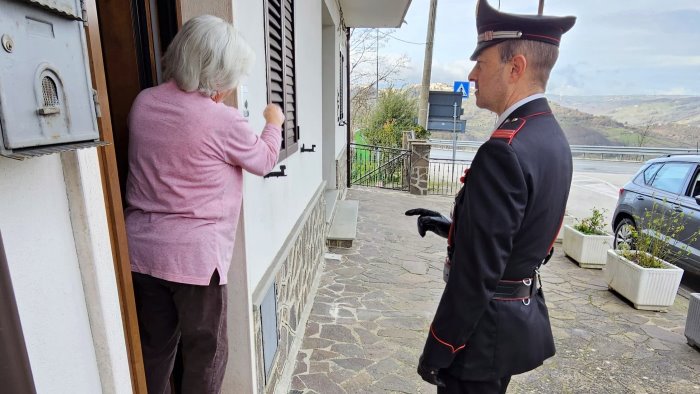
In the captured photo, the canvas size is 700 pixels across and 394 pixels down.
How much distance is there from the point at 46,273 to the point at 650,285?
17.0 feet

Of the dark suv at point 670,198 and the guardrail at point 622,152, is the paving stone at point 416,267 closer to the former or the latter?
the dark suv at point 670,198

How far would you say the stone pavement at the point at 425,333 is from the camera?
2.90 meters

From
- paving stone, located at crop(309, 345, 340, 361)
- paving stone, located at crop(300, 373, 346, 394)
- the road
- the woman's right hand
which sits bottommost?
the road

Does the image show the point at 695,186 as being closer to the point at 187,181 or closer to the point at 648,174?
the point at 648,174

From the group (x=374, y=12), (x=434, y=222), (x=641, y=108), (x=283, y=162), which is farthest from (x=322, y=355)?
(x=641, y=108)

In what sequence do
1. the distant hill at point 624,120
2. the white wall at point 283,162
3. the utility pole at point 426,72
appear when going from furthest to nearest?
the distant hill at point 624,120 < the utility pole at point 426,72 < the white wall at point 283,162

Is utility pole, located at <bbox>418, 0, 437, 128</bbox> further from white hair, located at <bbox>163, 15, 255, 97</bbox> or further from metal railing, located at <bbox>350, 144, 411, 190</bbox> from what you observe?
white hair, located at <bbox>163, 15, 255, 97</bbox>

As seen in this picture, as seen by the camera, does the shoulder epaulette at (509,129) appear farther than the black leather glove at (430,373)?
No

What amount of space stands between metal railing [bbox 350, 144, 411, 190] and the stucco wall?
1003cm

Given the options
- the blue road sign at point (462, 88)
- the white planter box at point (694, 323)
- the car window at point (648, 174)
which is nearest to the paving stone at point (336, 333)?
the white planter box at point (694, 323)

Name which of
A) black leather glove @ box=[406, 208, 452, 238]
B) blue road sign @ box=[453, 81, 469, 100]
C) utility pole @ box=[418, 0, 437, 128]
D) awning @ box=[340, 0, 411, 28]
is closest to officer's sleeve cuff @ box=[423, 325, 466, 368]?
black leather glove @ box=[406, 208, 452, 238]

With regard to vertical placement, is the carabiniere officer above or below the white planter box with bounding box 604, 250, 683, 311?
above

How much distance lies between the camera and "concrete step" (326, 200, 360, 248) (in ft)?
18.2

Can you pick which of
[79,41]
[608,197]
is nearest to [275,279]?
[79,41]
